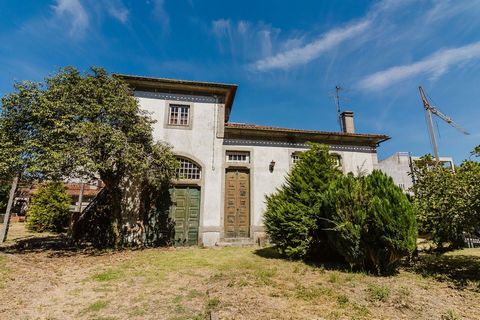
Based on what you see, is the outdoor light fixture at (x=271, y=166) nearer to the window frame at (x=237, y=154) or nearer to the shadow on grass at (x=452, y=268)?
the window frame at (x=237, y=154)

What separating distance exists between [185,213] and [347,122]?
11460 millimetres

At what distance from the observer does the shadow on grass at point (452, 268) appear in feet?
19.7

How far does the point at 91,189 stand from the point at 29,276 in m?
28.1

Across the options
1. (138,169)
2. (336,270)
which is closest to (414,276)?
(336,270)

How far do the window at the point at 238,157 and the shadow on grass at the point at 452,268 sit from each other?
8.18 m

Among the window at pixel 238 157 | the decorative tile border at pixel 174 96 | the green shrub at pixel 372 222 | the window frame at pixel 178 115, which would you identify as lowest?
the green shrub at pixel 372 222

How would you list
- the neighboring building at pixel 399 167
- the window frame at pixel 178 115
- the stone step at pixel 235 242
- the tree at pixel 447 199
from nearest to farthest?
the tree at pixel 447 199 < the stone step at pixel 235 242 < the window frame at pixel 178 115 < the neighboring building at pixel 399 167

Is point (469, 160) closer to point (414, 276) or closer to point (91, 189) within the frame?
point (414, 276)

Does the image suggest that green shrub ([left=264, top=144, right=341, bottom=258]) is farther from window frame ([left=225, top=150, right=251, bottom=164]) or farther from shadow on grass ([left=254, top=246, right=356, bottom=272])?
window frame ([left=225, top=150, right=251, bottom=164])

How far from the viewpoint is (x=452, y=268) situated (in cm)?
740

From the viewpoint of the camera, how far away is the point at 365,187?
7.17 meters

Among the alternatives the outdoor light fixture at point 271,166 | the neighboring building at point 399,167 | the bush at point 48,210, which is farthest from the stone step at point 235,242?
the neighboring building at point 399,167

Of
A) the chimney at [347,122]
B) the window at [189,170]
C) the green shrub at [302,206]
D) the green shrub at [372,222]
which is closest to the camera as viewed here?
the green shrub at [372,222]

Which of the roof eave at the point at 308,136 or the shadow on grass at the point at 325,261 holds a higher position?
the roof eave at the point at 308,136
